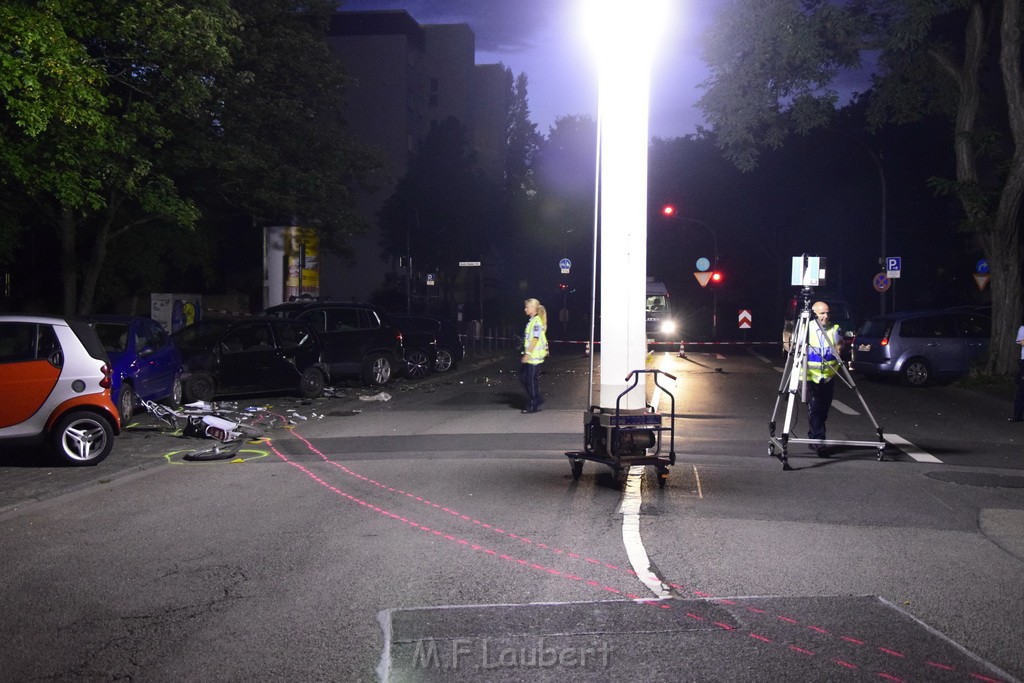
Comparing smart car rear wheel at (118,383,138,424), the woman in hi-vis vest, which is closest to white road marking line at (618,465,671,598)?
the woman in hi-vis vest

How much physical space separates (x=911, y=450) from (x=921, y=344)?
11.3 m

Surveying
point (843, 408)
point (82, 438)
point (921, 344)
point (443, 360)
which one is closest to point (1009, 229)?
point (921, 344)

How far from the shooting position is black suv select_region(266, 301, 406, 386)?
848 inches

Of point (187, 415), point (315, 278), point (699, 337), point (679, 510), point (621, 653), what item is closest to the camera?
point (621, 653)

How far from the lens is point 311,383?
19125 mm

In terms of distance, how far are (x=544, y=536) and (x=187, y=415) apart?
803cm

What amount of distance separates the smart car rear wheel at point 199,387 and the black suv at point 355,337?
12.0 ft

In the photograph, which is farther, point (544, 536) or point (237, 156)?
point (237, 156)

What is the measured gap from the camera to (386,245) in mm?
58375

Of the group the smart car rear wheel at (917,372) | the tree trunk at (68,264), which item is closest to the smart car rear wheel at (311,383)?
the tree trunk at (68,264)

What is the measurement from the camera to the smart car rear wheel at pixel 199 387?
17.6 meters

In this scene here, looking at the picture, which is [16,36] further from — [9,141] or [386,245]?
[386,245]

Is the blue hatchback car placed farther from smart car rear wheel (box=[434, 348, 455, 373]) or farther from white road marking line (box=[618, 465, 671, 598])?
smart car rear wheel (box=[434, 348, 455, 373])

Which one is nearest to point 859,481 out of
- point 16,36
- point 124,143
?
point 16,36
